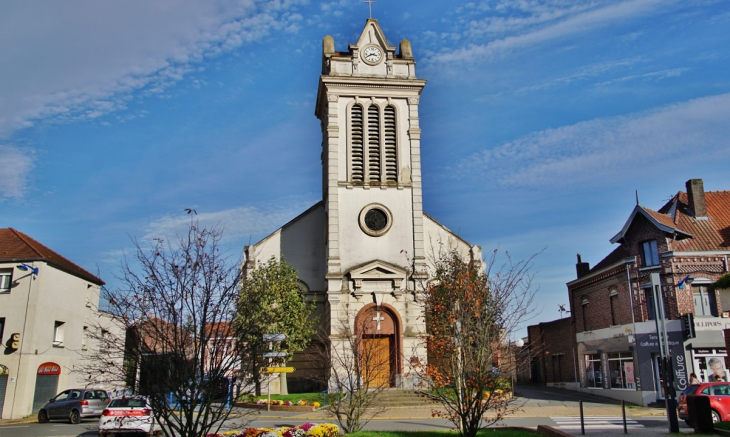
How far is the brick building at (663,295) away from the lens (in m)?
29.4

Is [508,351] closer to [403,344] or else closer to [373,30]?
[403,344]

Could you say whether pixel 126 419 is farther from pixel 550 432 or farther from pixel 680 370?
pixel 680 370

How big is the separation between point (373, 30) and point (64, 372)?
25423 millimetres

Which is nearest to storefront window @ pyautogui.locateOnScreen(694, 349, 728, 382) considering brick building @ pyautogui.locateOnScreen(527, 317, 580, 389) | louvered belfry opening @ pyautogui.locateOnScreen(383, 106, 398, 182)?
brick building @ pyautogui.locateOnScreen(527, 317, 580, 389)

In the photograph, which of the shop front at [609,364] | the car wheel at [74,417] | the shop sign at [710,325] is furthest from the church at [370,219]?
the car wheel at [74,417]

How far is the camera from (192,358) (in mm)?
11719

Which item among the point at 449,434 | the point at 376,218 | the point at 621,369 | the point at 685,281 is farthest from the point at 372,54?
the point at 449,434

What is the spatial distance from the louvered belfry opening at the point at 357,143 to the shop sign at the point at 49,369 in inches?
718

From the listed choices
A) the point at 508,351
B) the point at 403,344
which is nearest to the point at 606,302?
the point at 403,344

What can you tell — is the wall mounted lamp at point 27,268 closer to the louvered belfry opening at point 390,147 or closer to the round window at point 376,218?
the round window at point 376,218

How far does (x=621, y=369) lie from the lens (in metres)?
33.0

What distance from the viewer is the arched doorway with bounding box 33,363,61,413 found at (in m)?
31.6

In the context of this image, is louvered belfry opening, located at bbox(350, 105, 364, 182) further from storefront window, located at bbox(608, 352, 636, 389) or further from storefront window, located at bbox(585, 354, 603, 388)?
storefront window, located at bbox(585, 354, 603, 388)

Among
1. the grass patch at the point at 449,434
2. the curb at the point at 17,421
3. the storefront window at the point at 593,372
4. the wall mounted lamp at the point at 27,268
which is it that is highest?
the wall mounted lamp at the point at 27,268
